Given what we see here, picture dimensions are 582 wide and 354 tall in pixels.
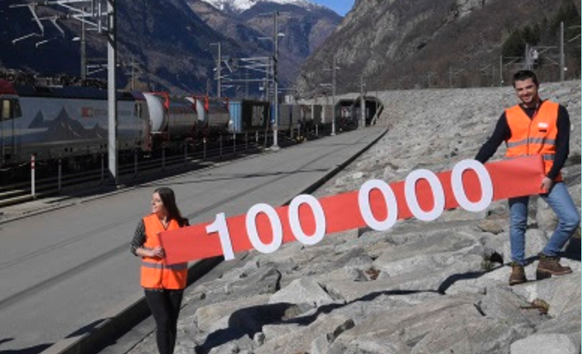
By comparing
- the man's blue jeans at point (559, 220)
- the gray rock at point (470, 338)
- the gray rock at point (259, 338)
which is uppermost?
the man's blue jeans at point (559, 220)

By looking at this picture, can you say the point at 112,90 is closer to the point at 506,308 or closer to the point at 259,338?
the point at 259,338

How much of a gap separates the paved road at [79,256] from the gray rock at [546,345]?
4.85 metres

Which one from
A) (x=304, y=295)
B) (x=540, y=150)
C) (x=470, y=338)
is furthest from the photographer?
(x=304, y=295)

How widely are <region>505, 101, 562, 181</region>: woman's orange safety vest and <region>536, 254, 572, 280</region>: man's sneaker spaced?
2.47 ft

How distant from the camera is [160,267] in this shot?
7023 millimetres

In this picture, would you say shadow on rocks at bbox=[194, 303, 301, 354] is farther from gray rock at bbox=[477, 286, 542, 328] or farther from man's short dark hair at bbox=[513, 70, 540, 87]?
man's short dark hair at bbox=[513, 70, 540, 87]

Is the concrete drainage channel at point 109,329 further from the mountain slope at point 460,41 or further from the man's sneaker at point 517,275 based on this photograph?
the mountain slope at point 460,41

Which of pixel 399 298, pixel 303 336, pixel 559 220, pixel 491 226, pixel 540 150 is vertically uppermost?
pixel 540 150

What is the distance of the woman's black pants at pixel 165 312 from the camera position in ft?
23.0

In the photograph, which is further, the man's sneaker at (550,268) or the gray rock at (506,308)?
the man's sneaker at (550,268)

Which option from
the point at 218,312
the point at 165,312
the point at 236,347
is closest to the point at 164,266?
the point at 165,312

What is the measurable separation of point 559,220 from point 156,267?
11.8ft

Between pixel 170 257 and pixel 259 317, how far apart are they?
171cm

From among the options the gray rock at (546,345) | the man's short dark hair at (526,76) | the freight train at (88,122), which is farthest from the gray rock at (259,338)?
the freight train at (88,122)
